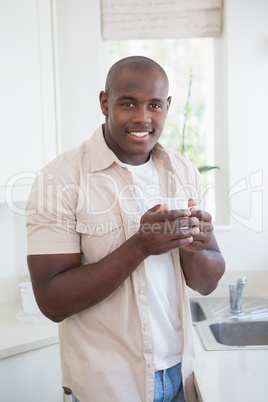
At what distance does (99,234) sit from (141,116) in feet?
0.90

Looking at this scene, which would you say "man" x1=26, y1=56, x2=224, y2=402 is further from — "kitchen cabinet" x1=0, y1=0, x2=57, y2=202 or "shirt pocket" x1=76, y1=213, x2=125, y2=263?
"kitchen cabinet" x1=0, y1=0, x2=57, y2=202

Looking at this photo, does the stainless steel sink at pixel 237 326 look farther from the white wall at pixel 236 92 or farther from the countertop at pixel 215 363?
the white wall at pixel 236 92

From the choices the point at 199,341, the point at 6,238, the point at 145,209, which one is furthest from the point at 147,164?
the point at 6,238

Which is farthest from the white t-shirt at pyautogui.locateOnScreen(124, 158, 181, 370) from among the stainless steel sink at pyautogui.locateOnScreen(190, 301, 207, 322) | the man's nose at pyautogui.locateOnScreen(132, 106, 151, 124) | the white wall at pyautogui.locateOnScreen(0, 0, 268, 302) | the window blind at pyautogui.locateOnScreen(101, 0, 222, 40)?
the window blind at pyautogui.locateOnScreen(101, 0, 222, 40)

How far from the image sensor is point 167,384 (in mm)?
1124

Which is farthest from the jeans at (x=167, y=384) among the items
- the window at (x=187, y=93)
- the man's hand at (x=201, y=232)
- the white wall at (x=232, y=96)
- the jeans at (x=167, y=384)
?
the window at (x=187, y=93)

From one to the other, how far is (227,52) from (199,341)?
1349 millimetres

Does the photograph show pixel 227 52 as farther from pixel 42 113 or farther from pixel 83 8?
pixel 42 113

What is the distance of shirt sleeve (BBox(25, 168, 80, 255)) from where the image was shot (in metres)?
1.03

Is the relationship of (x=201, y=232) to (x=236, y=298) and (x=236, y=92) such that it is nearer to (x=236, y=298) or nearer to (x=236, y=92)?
(x=236, y=298)

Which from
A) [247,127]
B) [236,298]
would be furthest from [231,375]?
[247,127]

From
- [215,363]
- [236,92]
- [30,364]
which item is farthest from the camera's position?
[236,92]

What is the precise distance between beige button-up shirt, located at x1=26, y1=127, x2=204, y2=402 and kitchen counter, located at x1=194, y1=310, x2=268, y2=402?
5.1 inches

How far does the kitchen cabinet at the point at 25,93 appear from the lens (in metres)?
1.75
